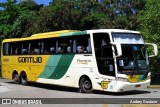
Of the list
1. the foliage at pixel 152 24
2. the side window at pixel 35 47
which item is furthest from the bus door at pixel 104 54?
the foliage at pixel 152 24

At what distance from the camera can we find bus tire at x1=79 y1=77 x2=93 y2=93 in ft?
Result: 62.0

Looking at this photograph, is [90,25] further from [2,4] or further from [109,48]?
Answer: [109,48]

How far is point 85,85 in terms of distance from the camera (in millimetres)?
19172

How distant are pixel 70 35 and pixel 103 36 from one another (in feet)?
7.94

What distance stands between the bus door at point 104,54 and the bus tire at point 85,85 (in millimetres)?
1094

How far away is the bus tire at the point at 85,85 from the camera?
62.0ft

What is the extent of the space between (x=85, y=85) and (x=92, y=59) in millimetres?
1481

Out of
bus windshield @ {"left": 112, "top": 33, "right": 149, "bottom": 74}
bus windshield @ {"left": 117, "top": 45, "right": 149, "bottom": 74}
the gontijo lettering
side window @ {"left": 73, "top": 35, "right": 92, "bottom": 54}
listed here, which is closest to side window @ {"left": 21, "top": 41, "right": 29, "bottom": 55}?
the gontijo lettering

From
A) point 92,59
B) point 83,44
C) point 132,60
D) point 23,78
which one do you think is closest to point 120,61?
point 132,60

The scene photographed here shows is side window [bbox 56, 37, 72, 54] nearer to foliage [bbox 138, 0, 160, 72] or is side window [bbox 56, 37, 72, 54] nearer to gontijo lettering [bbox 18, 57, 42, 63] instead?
gontijo lettering [bbox 18, 57, 42, 63]

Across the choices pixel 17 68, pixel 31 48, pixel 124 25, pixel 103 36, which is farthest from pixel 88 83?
pixel 124 25

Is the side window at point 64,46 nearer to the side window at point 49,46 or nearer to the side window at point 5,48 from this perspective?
the side window at point 49,46

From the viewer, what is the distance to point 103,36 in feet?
59.6

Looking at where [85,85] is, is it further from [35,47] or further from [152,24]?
[152,24]
